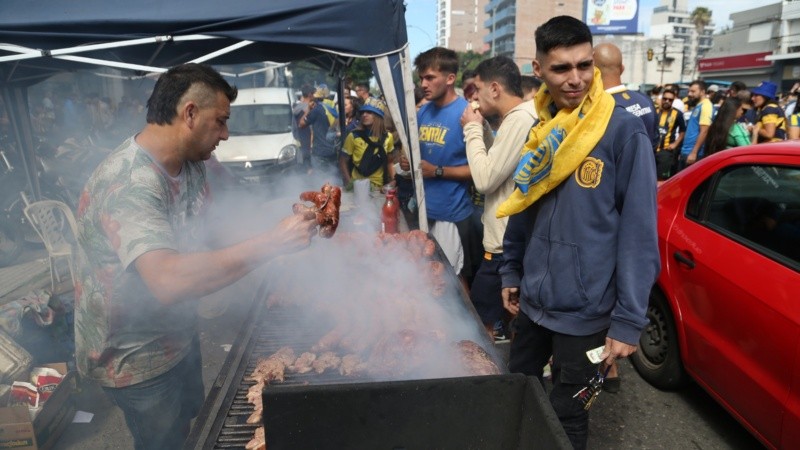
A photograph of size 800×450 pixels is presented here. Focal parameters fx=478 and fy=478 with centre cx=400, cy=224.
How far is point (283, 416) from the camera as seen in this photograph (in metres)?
1.41

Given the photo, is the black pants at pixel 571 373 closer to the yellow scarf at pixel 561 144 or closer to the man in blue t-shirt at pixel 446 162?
the yellow scarf at pixel 561 144

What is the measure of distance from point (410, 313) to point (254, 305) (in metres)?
1.07

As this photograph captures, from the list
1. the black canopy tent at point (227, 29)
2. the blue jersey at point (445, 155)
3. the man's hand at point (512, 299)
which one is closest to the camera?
the man's hand at point (512, 299)

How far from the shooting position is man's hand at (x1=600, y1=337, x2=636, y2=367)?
6.98ft

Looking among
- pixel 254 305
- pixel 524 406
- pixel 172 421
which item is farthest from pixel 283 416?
pixel 254 305

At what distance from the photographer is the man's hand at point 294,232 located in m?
1.94

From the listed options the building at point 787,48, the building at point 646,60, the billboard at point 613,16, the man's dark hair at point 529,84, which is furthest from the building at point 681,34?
the man's dark hair at point 529,84

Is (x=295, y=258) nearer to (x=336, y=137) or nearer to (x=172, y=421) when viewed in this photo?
(x=172, y=421)

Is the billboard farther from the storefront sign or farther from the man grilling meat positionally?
the man grilling meat

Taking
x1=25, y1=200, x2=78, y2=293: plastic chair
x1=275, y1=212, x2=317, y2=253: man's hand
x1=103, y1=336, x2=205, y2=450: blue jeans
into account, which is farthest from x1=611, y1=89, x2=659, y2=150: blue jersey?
x1=25, y1=200, x2=78, y2=293: plastic chair

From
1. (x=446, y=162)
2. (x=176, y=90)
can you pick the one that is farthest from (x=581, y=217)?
(x=446, y=162)

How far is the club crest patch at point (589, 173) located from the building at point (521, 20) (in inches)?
3271

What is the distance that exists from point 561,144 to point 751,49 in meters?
49.9

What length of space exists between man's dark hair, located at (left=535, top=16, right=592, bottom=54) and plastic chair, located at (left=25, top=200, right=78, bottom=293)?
5135 mm
